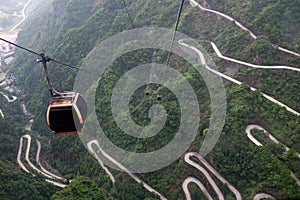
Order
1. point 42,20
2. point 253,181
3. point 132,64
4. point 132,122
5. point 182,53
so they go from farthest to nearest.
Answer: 1. point 42,20
2. point 132,64
3. point 182,53
4. point 132,122
5. point 253,181

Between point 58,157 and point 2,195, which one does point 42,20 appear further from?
point 2,195

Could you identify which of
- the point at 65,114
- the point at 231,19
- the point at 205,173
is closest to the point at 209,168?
the point at 205,173

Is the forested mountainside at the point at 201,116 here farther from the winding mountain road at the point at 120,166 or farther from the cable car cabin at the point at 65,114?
the cable car cabin at the point at 65,114

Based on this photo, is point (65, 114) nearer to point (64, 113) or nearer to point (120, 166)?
point (64, 113)

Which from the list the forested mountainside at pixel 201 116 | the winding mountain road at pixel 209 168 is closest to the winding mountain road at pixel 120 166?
the forested mountainside at pixel 201 116

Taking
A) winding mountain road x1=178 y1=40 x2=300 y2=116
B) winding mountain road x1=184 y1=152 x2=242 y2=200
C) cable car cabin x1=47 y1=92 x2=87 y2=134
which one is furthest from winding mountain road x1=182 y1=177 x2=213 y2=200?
cable car cabin x1=47 y1=92 x2=87 y2=134

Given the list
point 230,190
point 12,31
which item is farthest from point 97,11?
point 12,31
